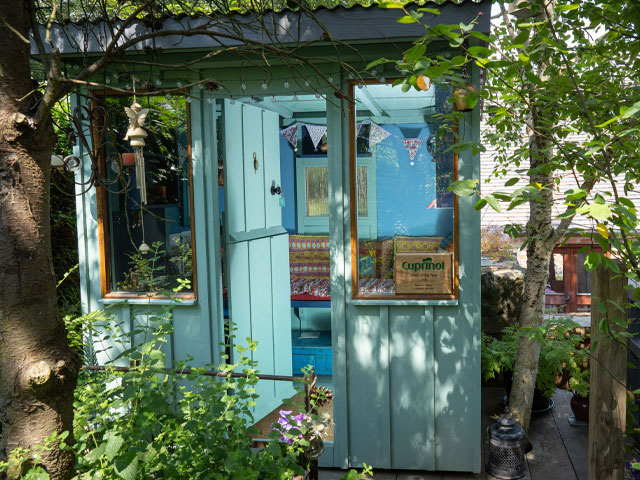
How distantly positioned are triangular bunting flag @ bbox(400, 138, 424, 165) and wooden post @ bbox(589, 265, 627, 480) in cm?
158

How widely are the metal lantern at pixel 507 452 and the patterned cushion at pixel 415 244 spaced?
1415 millimetres

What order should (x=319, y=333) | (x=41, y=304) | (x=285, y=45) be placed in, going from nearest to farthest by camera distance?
1. (x=41, y=304)
2. (x=285, y=45)
3. (x=319, y=333)

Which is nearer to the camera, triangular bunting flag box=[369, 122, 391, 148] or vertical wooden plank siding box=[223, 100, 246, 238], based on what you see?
triangular bunting flag box=[369, 122, 391, 148]

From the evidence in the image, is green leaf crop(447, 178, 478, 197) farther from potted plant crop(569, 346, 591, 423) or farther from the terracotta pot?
the terracotta pot

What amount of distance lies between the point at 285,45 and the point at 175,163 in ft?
4.10

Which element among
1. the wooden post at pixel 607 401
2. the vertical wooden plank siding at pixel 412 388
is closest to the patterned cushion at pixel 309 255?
the vertical wooden plank siding at pixel 412 388

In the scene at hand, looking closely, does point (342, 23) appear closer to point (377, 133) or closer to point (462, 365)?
point (377, 133)

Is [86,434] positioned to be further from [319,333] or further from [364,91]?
[319,333]

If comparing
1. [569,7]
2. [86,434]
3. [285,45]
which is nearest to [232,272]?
[285,45]

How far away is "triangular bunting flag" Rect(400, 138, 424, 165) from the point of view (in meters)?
4.33

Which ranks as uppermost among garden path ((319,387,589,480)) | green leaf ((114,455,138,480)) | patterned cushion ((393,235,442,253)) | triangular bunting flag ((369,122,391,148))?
triangular bunting flag ((369,122,391,148))

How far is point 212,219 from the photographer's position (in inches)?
179

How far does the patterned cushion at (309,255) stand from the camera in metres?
7.89

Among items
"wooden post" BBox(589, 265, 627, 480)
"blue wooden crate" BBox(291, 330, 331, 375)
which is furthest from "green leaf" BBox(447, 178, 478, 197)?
"blue wooden crate" BBox(291, 330, 331, 375)
